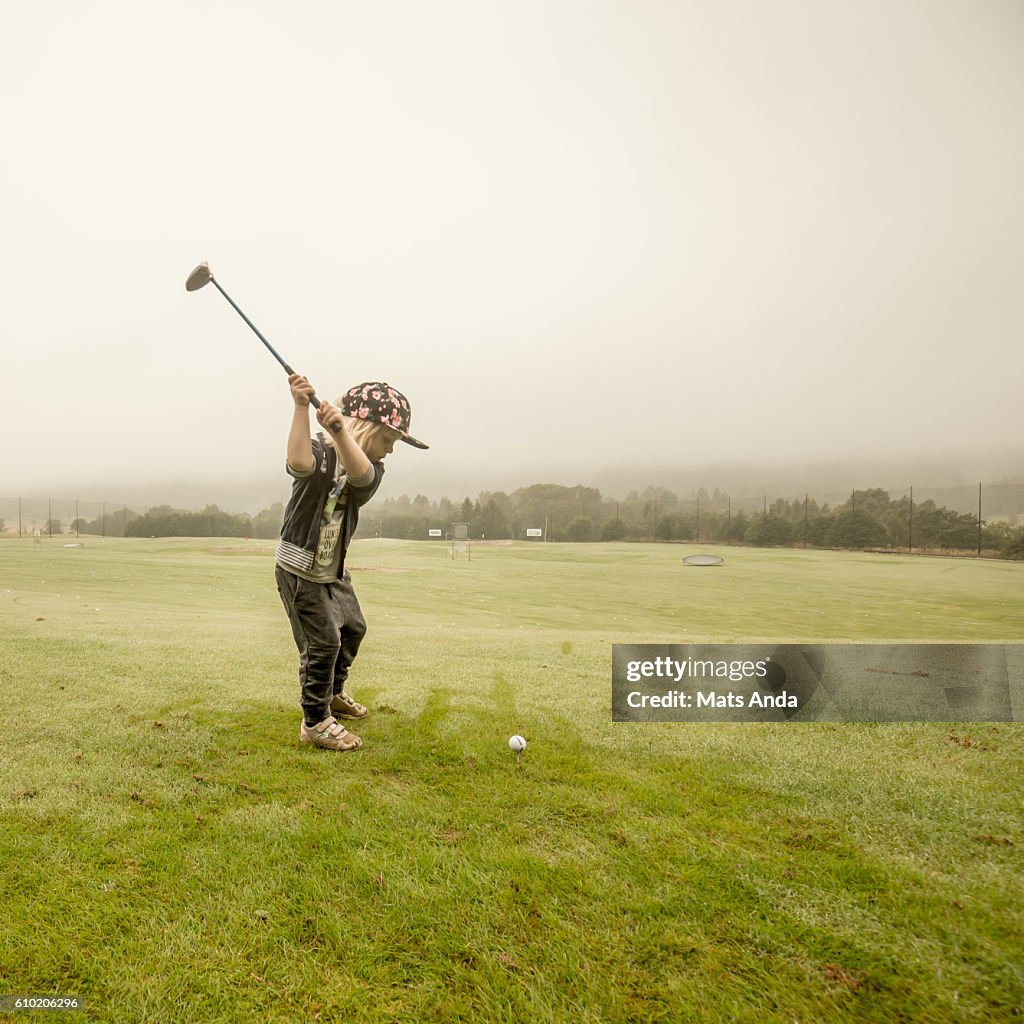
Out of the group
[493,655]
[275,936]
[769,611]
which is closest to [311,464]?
[275,936]

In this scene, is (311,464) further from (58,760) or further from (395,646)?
(395,646)

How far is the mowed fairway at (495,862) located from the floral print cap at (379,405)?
2.17m

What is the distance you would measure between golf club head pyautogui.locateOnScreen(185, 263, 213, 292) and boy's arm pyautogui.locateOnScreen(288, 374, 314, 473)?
5.34 feet

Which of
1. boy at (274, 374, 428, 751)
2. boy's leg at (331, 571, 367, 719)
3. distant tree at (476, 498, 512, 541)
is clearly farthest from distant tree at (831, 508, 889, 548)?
boy at (274, 374, 428, 751)

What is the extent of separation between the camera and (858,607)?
78.0 ft

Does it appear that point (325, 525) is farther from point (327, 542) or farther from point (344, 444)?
point (344, 444)

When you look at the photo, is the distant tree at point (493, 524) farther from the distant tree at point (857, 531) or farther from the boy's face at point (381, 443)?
the boy's face at point (381, 443)

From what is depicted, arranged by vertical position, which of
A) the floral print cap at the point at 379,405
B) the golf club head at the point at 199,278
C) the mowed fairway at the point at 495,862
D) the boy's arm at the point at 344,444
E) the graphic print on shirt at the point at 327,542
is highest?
the golf club head at the point at 199,278

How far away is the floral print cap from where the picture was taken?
3928 millimetres

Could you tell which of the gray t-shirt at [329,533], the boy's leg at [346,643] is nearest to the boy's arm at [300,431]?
the gray t-shirt at [329,533]

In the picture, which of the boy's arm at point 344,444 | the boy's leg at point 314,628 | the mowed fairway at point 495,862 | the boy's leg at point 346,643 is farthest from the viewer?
the boy's leg at point 346,643

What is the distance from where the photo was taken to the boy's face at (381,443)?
3.96 m

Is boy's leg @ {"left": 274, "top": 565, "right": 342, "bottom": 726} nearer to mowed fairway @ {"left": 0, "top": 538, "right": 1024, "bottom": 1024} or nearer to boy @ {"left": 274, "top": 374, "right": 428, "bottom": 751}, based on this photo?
boy @ {"left": 274, "top": 374, "right": 428, "bottom": 751}

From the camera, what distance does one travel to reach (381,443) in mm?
4012
